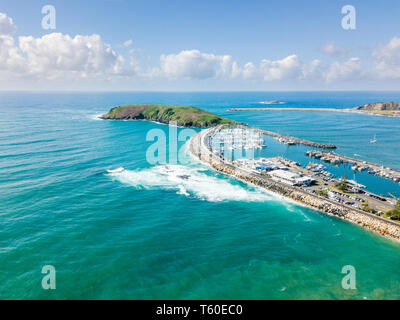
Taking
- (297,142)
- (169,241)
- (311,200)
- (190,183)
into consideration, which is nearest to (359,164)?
(297,142)

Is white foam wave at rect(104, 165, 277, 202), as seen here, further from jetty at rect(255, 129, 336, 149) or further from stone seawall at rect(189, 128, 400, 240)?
jetty at rect(255, 129, 336, 149)

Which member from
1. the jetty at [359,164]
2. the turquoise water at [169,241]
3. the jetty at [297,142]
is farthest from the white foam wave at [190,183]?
the jetty at [297,142]

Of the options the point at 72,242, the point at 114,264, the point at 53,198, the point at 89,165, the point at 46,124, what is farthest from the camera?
the point at 46,124

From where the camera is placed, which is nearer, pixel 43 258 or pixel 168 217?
pixel 43 258

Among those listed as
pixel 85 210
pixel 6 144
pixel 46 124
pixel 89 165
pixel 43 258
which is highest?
pixel 46 124

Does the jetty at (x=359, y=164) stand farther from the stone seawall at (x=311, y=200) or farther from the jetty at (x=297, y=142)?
the stone seawall at (x=311, y=200)

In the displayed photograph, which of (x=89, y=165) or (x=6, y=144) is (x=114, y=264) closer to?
(x=89, y=165)
